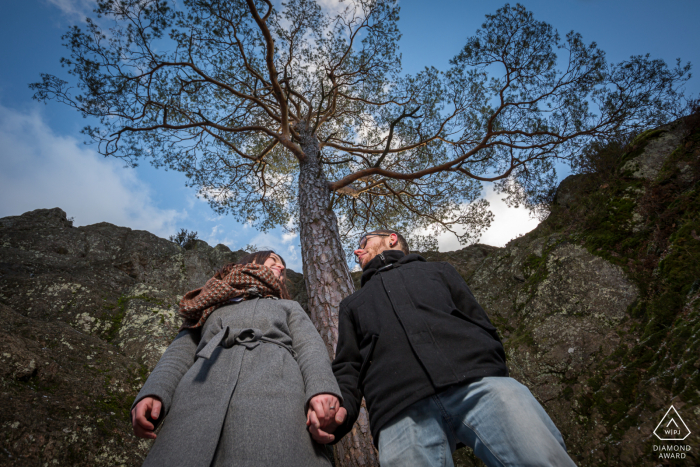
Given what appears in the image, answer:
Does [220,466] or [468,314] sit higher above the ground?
[468,314]

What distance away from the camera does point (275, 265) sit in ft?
7.79

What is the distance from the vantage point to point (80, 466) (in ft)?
5.42

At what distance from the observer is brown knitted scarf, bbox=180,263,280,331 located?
1898 mm

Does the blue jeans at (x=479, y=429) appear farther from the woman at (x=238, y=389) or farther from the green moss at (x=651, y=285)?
the green moss at (x=651, y=285)

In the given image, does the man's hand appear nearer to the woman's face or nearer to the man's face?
the woman's face

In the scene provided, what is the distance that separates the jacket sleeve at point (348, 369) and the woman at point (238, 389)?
107 millimetres

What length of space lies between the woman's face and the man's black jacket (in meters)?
0.64

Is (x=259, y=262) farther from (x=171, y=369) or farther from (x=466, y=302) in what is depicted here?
(x=466, y=302)

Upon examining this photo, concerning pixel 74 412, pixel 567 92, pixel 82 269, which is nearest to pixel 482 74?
pixel 567 92

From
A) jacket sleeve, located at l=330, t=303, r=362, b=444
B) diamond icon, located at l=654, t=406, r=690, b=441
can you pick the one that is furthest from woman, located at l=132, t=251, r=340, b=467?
diamond icon, located at l=654, t=406, r=690, b=441

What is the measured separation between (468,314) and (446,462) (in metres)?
0.67

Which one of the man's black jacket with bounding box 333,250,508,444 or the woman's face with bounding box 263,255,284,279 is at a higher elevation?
the woman's face with bounding box 263,255,284,279

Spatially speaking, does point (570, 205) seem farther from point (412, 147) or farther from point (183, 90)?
point (183, 90)

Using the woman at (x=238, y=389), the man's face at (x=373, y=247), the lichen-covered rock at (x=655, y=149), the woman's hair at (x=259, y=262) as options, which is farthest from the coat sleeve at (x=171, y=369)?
the lichen-covered rock at (x=655, y=149)
